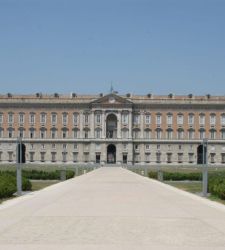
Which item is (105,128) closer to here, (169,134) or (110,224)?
(169,134)

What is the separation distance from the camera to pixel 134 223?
566 inches

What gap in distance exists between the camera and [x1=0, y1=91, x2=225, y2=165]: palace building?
106m

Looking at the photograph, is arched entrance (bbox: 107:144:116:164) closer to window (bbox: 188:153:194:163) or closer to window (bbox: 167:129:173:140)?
window (bbox: 167:129:173:140)

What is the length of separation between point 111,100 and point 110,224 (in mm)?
92897

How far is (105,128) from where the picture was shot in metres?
107

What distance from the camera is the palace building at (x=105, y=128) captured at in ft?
349

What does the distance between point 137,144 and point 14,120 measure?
22585mm

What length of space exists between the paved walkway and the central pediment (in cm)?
8495

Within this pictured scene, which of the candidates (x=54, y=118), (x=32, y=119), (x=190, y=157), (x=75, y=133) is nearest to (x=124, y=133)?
(x=75, y=133)

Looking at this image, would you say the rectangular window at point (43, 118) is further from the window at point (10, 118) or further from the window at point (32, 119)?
the window at point (10, 118)

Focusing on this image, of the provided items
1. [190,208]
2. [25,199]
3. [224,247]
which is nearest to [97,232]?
[224,247]

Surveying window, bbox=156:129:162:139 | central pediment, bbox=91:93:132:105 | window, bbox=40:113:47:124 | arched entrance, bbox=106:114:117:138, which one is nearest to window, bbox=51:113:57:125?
window, bbox=40:113:47:124

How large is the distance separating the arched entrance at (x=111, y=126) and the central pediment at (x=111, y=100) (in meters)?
2.93

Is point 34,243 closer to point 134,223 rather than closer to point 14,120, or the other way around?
point 134,223
